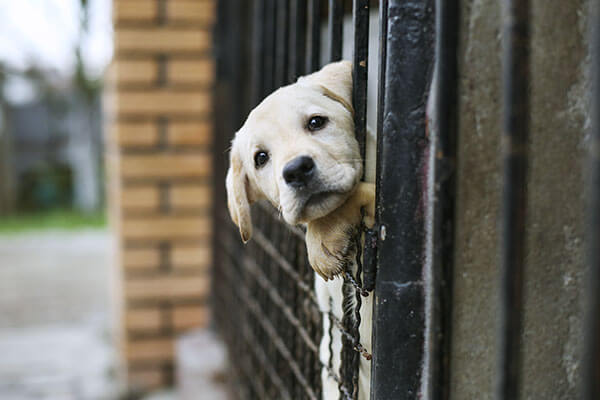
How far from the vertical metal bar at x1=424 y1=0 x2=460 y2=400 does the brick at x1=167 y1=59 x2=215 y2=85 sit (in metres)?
3.03

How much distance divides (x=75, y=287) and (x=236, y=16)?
5362 mm

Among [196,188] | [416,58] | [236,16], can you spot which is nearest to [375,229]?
[416,58]

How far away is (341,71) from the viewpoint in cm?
138

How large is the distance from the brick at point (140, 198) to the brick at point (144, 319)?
0.68 meters

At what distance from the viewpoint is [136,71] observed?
3.82 m

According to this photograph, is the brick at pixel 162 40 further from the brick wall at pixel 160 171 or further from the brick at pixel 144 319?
the brick at pixel 144 319

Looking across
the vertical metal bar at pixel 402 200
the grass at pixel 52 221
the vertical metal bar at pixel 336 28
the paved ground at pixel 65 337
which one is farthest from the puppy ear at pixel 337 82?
the grass at pixel 52 221

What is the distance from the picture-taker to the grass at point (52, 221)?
12.6m

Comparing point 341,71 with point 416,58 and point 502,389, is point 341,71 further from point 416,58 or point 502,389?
point 502,389

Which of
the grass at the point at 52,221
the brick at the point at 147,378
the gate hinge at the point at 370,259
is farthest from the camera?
the grass at the point at 52,221

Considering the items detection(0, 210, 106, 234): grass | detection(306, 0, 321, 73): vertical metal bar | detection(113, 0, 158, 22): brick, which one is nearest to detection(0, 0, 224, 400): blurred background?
detection(113, 0, 158, 22): brick

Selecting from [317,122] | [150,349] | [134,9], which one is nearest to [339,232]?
[317,122]

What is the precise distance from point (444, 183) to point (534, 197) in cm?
18

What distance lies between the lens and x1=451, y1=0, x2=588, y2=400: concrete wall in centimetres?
101
